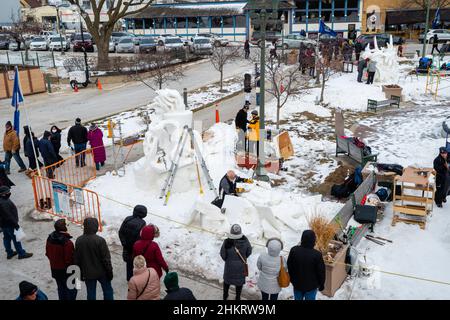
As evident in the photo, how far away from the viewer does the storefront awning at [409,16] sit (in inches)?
1886

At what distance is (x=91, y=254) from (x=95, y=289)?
632mm

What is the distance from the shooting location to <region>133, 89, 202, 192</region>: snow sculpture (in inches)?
449

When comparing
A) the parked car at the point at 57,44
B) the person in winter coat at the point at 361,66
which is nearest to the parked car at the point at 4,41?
the parked car at the point at 57,44

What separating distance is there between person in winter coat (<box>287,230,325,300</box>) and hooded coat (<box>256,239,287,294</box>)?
0.64ft

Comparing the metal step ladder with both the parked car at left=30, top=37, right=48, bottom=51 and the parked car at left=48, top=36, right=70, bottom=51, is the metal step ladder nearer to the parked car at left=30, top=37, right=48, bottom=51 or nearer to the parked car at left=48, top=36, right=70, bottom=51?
the parked car at left=48, top=36, right=70, bottom=51

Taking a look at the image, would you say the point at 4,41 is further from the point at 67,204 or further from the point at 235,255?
the point at 235,255

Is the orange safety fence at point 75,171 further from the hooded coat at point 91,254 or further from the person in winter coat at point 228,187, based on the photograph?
the hooded coat at point 91,254

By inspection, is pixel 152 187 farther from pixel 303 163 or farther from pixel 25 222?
pixel 303 163

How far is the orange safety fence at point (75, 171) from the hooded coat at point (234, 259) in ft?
22.3

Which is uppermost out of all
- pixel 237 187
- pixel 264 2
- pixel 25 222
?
pixel 264 2

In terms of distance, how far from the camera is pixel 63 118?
68.9 ft

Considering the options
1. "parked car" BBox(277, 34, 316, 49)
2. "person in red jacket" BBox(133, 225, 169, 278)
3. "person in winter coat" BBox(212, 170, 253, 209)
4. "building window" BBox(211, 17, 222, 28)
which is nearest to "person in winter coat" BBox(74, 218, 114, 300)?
"person in red jacket" BBox(133, 225, 169, 278)

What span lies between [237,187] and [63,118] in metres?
12.9
